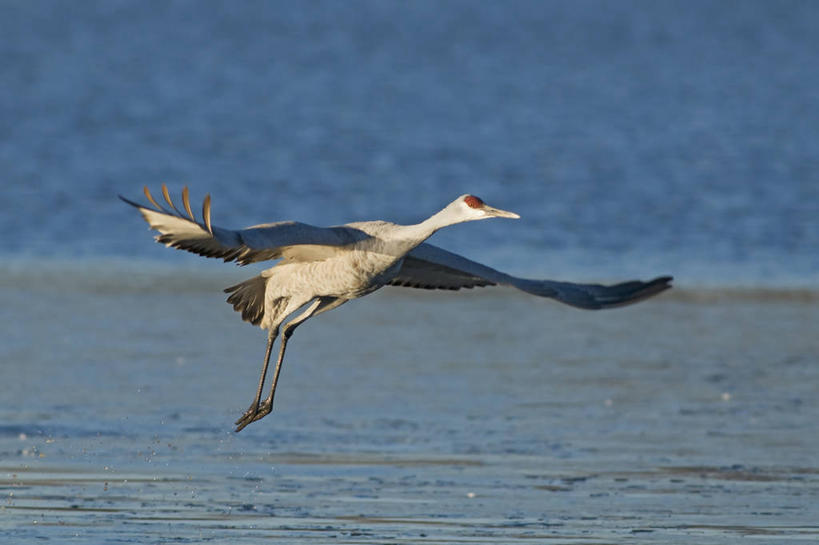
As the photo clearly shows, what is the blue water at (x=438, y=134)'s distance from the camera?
68.6 ft

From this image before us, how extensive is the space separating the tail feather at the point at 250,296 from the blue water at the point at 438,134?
26.0 ft

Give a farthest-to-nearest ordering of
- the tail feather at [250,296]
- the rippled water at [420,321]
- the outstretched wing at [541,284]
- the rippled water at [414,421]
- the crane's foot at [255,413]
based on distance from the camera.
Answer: the tail feather at [250,296], the crane's foot at [255,413], the outstretched wing at [541,284], the rippled water at [420,321], the rippled water at [414,421]

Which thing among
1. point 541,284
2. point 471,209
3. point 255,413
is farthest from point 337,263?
point 541,284

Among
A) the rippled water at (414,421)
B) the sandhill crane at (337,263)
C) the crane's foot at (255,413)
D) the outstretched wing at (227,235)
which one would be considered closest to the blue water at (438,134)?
the rippled water at (414,421)

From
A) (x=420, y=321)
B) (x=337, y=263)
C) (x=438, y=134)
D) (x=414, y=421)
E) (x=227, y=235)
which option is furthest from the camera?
(x=438, y=134)

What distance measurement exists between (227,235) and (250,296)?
2.22 m

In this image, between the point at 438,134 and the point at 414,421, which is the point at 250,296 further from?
the point at 438,134

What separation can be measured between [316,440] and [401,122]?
19.9 meters

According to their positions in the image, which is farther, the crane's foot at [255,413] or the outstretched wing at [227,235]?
the crane's foot at [255,413]

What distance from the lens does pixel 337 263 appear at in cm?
997

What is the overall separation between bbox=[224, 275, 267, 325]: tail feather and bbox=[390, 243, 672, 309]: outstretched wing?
0.85 m

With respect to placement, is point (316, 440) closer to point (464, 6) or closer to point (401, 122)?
point (401, 122)

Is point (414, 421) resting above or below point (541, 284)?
below

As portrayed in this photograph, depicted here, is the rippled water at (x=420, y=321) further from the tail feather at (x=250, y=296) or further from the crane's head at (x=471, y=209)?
the crane's head at (x=471, y=209)
